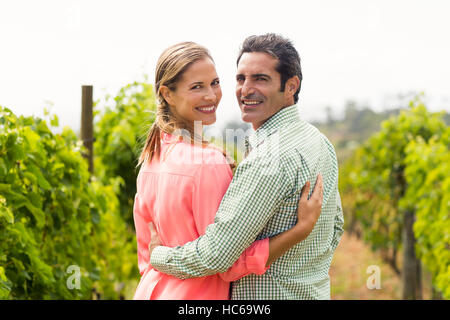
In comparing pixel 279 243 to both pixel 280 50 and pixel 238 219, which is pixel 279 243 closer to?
pixel 238 219

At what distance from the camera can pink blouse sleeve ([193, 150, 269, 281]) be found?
213 centimetres

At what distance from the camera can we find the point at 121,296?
207 inches

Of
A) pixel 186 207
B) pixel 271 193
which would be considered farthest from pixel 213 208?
pixel 271 193

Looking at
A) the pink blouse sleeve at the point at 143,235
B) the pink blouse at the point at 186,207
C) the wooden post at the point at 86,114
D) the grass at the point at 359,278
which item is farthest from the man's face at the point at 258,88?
the grass at the point at 359,278

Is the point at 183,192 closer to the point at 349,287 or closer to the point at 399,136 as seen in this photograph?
the point at 399,136

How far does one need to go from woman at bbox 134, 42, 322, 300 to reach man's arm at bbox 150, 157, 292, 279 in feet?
0.22

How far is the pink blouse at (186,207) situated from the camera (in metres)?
2.16

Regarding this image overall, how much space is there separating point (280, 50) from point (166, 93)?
501 mm

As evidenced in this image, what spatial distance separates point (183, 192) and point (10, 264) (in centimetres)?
139

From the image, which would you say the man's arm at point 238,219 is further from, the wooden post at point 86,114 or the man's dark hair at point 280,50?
the wooden post at point 86,114

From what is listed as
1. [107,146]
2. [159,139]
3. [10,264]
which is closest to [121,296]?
[107,146]

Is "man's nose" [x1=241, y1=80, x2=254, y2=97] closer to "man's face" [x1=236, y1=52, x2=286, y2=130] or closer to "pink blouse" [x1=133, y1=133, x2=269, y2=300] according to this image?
"man's face" [x1=236, y1=52, x2=286, y2=130]

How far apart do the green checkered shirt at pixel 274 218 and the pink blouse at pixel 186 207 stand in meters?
0.05
